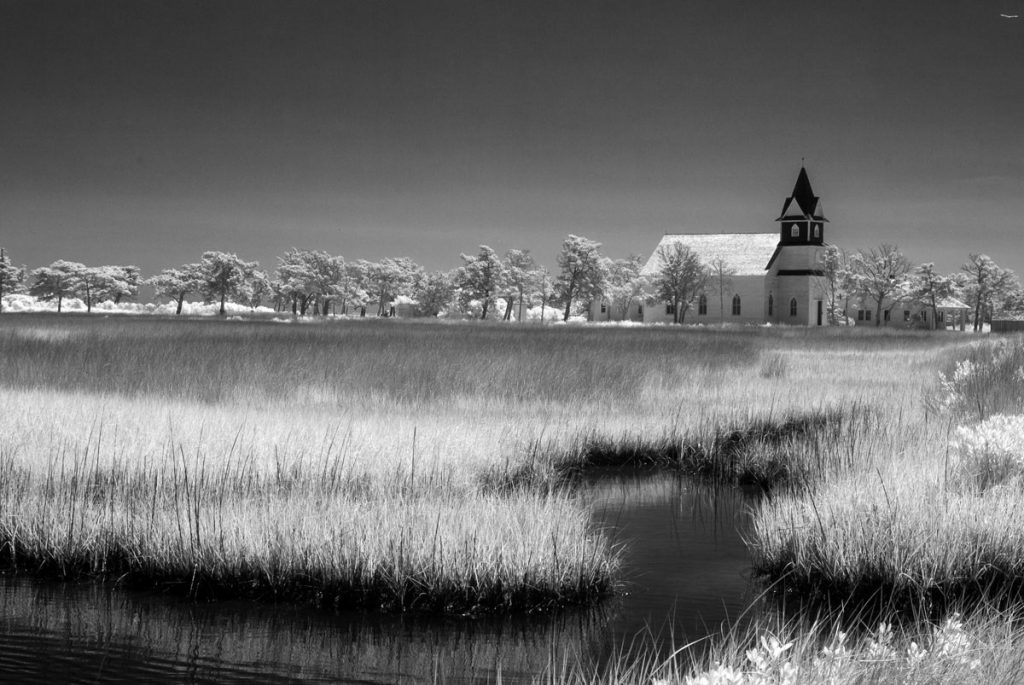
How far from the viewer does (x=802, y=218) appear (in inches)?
3748

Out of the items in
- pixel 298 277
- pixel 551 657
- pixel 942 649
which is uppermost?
pixel 298 277

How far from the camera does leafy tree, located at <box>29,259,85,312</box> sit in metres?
149

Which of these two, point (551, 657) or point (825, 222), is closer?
point (551, 657)

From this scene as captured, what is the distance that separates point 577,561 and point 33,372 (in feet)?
56.5

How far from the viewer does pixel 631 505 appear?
35.2ft

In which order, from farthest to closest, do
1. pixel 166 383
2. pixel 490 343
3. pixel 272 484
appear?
pixel 490 343
pixel 166 383
pixel 272 484

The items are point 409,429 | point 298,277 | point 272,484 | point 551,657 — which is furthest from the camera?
point 298,277

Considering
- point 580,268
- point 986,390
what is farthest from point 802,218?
point 986,390

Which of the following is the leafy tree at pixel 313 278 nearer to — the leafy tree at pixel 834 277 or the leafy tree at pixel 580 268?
the leafy tree at pixel 580 268

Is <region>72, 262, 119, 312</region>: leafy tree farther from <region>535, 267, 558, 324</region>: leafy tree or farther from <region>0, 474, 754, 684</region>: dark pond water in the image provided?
<region>0, 474, 754, 684</region>: dark pond water

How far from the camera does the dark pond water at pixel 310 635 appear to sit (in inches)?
225

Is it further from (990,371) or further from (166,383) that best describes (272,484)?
(990,371)

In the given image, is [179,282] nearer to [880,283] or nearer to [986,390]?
[880,283]

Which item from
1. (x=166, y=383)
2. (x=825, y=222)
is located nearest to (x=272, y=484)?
(x=166, y=383)
